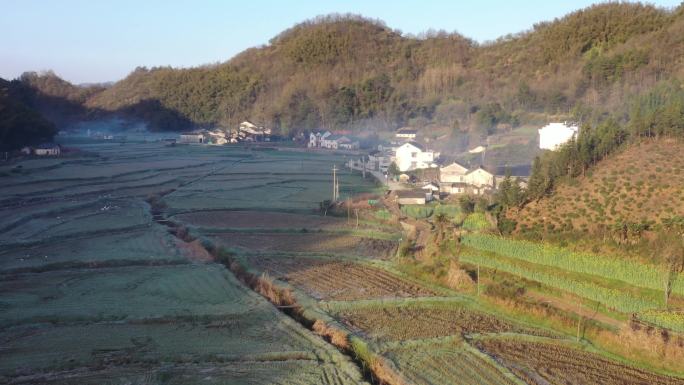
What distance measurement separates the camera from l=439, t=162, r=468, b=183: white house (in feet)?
76.0

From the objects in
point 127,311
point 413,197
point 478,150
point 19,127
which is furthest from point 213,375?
point 19,127

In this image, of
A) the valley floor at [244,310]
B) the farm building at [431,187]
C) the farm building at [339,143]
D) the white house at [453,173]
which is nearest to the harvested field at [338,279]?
the valley floor at [244,310]

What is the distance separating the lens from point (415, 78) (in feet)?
168

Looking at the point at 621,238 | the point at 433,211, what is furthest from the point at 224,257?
the point at 621,238

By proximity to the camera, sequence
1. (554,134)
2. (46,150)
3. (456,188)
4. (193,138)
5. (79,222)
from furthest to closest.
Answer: (193,138)
(46,150)
(554,134)
(456,188)
(79,222)

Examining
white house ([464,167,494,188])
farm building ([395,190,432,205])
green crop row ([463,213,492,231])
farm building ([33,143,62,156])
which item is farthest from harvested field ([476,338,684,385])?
farm building ([33,143,62,156])

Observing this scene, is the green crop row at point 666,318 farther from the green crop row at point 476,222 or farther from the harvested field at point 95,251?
the harvested field at point 95,251

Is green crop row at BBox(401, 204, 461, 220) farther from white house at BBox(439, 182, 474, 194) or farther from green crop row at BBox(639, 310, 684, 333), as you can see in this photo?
green crop row at BBox(639, 310, 684, 333)

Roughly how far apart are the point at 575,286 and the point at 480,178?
10.8m

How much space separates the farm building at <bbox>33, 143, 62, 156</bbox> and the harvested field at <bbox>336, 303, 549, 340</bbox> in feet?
86.1

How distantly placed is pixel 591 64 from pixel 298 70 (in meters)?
28.9

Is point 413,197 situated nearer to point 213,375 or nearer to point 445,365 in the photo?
point 445,365

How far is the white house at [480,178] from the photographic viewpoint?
21359mm

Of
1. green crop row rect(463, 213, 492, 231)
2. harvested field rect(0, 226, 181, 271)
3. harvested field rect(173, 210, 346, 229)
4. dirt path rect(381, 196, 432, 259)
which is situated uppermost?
green crop row rect(463, 213, 492, 231)
